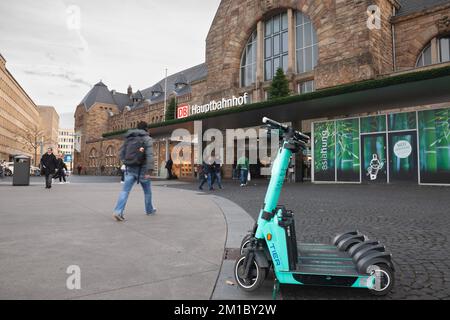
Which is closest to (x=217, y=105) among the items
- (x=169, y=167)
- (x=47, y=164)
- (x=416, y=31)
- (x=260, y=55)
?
(x=260, y=55)

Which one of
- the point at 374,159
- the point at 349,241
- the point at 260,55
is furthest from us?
the point at 260,55

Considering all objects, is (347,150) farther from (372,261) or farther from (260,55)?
(372,261)

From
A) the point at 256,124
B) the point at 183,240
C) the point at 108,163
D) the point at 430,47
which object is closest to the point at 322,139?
the point at 256,124

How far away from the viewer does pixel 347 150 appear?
18.9 meters

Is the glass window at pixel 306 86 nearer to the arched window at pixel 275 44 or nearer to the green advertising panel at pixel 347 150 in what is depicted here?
the arched window at pixel 275 44

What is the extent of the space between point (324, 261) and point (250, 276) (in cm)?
69

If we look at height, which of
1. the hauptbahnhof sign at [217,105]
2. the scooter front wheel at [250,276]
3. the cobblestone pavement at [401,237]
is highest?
the hauptbahnhof sign at [217,105]

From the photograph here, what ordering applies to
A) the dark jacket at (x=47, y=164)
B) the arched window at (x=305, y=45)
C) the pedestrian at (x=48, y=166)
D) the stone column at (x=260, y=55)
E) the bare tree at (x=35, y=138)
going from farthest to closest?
1. the bare tree at (x=35, y=138)
2. the stone column at (x=260, y=55)
3. the arched window at (x=305, y=45)
4. the dark jacket at (x=47, y=164)
5. the pedestrian at (x=48, y=166)

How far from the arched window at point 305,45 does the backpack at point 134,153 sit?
70.0 ft

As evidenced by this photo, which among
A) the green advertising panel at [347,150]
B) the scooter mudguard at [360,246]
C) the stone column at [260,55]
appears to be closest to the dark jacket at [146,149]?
the scooter mudguard at [360,246]

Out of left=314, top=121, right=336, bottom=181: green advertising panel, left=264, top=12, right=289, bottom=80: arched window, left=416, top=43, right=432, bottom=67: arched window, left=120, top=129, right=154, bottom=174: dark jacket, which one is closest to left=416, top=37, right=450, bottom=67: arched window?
left=416, top=43, right=432, bottom=67: arched window

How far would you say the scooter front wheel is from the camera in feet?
8.20

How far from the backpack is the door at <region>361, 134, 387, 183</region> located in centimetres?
1513

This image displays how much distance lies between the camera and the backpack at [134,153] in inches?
247
